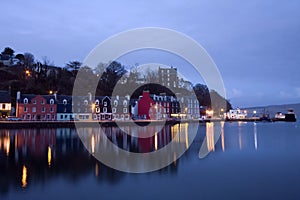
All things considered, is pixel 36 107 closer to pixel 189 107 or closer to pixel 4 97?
pixel 4 97

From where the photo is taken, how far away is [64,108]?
50.5 m

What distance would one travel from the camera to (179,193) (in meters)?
10.0

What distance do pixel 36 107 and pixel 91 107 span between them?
370 inches

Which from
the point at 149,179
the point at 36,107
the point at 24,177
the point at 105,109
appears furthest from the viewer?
the point at 105,109

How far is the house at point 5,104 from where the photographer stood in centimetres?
4628

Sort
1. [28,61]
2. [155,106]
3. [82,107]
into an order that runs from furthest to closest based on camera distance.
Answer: [28,61] → [155,106] → [82,107]

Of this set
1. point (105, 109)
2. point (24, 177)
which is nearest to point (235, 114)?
point (105, 109)

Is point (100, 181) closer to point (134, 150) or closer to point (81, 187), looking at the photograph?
point (81, 187)

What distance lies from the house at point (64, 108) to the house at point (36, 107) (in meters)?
0.69

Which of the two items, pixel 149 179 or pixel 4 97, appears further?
pixel 4 97

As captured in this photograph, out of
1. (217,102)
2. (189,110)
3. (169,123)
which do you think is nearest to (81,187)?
(169,123)

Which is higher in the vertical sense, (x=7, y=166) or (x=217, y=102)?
(x=217, y=102)

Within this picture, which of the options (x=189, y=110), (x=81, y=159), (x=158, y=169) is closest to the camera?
(x=158, y=169)

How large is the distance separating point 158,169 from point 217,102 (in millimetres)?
86773
